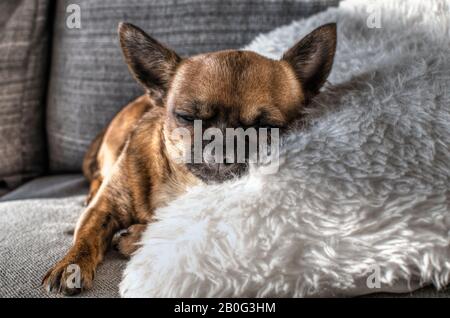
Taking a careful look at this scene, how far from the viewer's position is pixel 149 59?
138 cm

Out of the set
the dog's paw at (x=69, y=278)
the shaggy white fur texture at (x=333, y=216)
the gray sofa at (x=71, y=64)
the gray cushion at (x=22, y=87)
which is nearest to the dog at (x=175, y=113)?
the dog's paw at (x=69, y=278)

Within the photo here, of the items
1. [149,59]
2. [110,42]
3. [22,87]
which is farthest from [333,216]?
[22,87]

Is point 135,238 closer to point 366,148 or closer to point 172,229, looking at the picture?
point 172,229

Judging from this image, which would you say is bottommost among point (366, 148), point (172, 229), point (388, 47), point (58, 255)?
point (58, 255)

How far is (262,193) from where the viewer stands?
1.04m

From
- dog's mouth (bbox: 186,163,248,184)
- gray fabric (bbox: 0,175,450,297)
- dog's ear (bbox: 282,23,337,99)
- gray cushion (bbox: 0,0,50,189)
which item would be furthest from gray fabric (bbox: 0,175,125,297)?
dog's ear (bbox: 282,23,337,99)

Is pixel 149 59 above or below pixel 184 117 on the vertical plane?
above

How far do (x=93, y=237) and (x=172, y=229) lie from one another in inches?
11.7

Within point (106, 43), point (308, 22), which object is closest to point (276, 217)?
point (308, 22)

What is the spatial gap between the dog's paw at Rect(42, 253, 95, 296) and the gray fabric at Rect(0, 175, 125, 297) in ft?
0.05

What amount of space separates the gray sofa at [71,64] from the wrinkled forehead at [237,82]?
609mm

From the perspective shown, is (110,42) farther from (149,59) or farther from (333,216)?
(333,216)

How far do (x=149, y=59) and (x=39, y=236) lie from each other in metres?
0.53

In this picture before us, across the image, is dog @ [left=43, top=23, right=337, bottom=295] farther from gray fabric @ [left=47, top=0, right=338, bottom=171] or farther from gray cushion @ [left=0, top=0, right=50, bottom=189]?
gray cushion @ [left=0, top=0, right=50, bottom=189]
